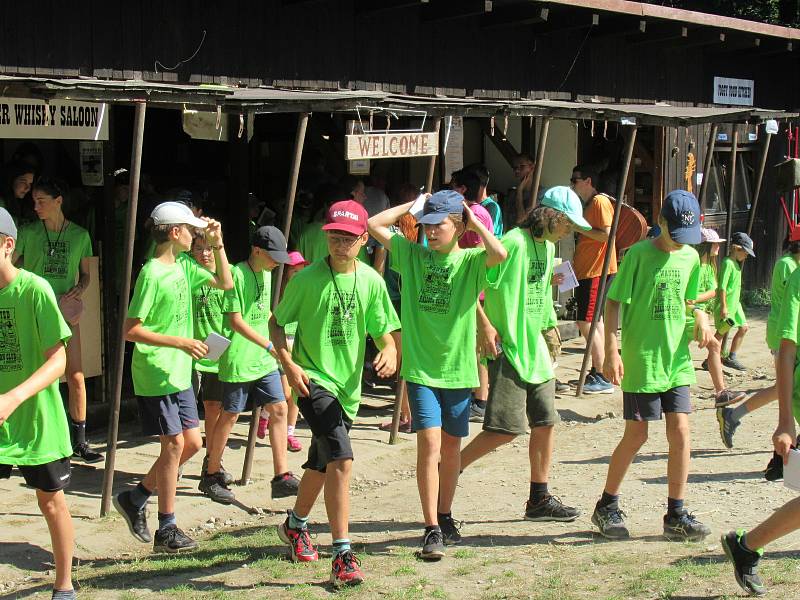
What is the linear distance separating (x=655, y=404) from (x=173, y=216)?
2761 millimetres

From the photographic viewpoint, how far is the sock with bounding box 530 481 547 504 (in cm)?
674

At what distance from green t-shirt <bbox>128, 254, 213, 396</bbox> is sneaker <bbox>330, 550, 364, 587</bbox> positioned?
4.66 feet

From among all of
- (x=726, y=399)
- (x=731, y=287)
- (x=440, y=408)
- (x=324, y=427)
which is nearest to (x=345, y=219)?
(x=324, y=427)

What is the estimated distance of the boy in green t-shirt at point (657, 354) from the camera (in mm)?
6297

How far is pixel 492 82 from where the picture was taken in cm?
1247

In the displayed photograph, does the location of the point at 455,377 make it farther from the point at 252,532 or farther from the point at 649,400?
the point at 252,532

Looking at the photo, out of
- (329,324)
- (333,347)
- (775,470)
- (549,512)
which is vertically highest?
(329,324)

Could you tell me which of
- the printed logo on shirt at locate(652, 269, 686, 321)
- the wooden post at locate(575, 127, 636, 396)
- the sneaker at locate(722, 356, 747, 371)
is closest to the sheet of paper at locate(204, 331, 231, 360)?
the printed logo on shirt at locate(652, 269, 686, 321)

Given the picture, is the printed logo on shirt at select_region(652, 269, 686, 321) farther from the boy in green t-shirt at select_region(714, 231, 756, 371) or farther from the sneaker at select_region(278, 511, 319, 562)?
the boy in green t-shirt at select_region(714, 231, 756, 371)

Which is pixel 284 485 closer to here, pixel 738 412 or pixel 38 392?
pixel 38 392

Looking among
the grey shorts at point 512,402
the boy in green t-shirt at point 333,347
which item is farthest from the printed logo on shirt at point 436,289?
the grey shorts at point 512,402

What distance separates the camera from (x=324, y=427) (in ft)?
18.5

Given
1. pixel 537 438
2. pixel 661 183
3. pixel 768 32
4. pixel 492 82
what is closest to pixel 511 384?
pixel 537 438

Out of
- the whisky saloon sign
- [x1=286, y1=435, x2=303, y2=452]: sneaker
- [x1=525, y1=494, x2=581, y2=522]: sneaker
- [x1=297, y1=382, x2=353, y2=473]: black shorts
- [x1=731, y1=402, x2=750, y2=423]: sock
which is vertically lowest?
[x1=286, y1=435, x2=303, y2=452]: sneaker
